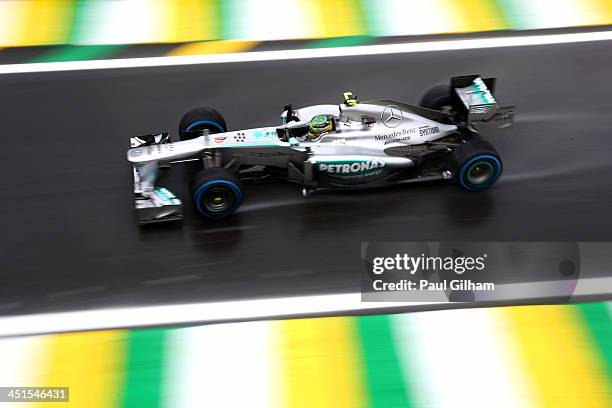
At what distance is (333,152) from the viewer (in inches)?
277

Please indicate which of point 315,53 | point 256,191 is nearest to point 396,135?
point 256,191

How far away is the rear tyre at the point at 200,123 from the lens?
7.61 meters

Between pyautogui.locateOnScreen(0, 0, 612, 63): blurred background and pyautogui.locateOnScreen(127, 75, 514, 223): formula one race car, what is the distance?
9.57ft

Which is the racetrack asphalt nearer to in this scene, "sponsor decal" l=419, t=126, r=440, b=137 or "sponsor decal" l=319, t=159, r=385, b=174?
"sponsor decal" l=319, t=159, r=385, b=174

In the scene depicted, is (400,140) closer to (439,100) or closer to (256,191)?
(439,100)

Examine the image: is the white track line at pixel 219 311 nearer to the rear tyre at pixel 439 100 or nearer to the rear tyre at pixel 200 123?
the rear tyre at pixel 200 123

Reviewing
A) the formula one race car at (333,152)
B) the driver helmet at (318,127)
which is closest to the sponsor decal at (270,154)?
the formula one race car at (333,152)

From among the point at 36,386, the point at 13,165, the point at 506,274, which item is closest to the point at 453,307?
the point at 506,274

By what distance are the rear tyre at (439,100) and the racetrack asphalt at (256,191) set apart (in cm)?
87

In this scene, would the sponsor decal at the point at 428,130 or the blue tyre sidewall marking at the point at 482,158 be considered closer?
the blue tyre sidewall marking at the point at 482,158

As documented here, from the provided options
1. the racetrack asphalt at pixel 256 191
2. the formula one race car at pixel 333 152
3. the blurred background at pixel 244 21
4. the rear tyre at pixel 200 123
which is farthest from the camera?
the blurred background at pixel 244 21

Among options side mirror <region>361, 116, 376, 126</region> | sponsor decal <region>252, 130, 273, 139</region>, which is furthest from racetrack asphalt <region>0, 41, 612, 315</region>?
side mirror <region>361, 116, 376, 126</region>

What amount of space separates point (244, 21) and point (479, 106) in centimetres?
448

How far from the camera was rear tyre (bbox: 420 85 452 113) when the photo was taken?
7938 mm
